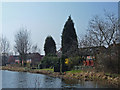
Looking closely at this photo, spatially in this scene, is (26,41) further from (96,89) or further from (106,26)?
(96,89)

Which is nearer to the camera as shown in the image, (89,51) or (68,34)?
(89,51)

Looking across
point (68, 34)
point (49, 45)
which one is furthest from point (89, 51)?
point (49, 45)

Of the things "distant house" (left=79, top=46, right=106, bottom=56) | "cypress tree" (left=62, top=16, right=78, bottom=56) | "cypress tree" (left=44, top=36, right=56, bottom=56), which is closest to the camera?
"distant house" (left=79, top=46, right=106, bottom=56)

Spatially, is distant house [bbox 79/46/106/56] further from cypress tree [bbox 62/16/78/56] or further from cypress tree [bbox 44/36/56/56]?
cypress tree [bbox 44/36/56/56]

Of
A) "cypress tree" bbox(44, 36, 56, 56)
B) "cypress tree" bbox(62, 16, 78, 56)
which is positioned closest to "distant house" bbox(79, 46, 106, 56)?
"cypress tree" bbox(62, 16, 78, 56)

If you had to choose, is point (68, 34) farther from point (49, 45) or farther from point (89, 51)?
point (89, 51)

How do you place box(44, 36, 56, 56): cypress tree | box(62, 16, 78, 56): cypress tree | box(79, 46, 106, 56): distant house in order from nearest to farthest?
box(79, 46, 106, 56): distant house
box(62, 16, 78, 56): cypress tree
box(44, 36, 56, 56): cypress tree

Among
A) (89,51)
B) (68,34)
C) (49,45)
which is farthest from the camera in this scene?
(49,45)

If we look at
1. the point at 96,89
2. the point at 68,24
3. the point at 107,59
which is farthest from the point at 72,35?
the point at 96,89

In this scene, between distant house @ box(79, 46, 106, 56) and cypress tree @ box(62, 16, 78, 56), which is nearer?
distant house @ box(79, 46, 106, 56)

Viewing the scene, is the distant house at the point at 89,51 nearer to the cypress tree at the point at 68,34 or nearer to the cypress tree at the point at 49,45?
the cypress tree at the point at 68,34

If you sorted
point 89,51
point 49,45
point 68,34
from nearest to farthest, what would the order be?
point 89,51, point 68,34, point 49,45

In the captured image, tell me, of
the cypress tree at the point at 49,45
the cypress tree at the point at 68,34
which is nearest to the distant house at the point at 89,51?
the cypress tree at the point at 68,34

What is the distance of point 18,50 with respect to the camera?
43125 mm
